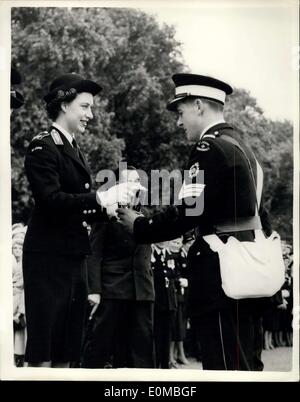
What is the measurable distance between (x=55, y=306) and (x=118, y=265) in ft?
1.92

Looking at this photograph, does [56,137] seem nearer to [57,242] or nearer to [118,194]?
[118,194]

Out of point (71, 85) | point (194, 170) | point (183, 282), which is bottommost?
point (183, 282)

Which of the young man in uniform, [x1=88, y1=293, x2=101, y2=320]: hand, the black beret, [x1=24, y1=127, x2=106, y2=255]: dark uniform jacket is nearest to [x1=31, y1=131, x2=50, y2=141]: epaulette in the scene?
[x1=24, y1=127, x2=106, y2=255]: dark uniform jacket

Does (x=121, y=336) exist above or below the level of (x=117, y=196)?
below

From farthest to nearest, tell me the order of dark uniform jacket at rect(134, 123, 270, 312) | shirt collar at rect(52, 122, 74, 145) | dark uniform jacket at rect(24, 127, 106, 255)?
shirt collar at rect(52, 122, 74, 145), dark uniform jacket at rect(24, 127, 106, 255), dark uniform jacket at rect(134, 123, 270, 312)

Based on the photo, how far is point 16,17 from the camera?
19.0 feet

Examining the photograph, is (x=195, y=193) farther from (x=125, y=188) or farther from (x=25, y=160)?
(x=25, y=160)

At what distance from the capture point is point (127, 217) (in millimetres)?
5621

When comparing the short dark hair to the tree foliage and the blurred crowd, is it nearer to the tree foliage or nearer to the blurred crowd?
the tree foliage

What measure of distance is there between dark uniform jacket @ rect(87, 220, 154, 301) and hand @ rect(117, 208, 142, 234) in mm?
40

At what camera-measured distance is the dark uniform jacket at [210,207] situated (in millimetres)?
5387

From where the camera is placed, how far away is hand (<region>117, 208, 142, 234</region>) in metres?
5.61

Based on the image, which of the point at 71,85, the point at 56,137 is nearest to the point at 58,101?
the point at 71,85

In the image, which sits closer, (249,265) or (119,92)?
(249,265)
